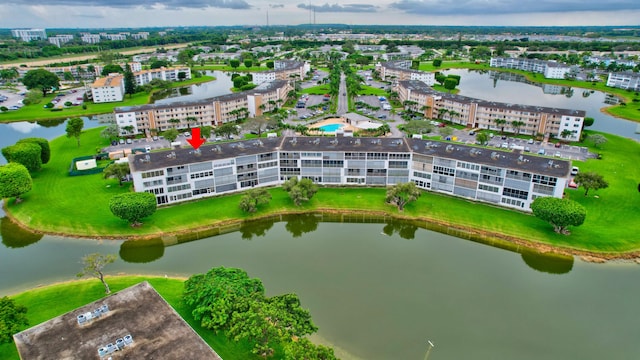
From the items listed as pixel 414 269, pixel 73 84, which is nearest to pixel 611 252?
pixel 414 269

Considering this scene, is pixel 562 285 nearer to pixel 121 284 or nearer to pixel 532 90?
pixel 121 284

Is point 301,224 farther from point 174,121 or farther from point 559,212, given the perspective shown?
point 174,121

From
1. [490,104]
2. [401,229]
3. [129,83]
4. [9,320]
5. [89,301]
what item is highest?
[129,83]

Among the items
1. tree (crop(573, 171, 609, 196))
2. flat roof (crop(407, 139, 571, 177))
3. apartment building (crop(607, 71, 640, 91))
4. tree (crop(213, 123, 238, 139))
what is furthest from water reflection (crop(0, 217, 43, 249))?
apartment building (crop(607, 71, 640, 91))

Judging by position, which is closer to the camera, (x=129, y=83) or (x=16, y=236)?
(x=16, y=236)

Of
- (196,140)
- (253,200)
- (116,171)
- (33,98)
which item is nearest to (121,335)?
(253,200)

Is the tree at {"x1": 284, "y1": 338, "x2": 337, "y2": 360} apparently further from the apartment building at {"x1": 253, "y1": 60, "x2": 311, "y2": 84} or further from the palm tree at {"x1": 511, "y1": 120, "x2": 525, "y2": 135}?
the apartment building at {"x1": 253, "y1": 60, "x2": 311, "y2": 84}

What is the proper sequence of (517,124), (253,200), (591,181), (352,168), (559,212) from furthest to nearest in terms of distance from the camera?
(517,124) < (352,168) < (591,181) < (253,200) < (559,212)
